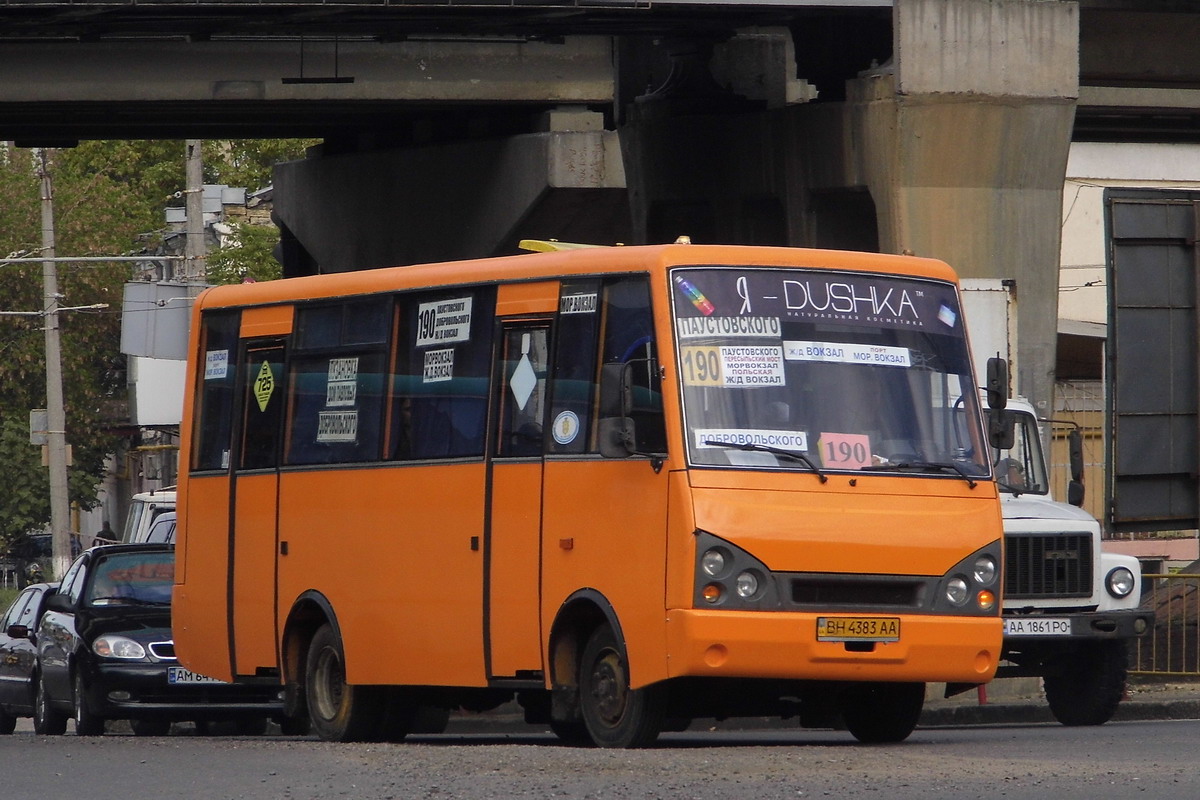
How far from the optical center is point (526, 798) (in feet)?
30.8

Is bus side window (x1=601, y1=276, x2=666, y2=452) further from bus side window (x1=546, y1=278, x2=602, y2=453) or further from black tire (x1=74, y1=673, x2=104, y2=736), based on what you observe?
black tire (x1=74, y1=673, x2=104, y2=736)

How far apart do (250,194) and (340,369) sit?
52.9m

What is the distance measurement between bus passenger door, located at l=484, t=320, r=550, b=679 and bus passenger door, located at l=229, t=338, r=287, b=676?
2.44 m

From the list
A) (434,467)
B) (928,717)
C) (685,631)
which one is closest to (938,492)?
(685,631)

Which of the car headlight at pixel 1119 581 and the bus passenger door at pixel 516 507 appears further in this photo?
the car headlight at pixel 1119 581

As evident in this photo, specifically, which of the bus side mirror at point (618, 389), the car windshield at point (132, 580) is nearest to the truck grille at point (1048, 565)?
the bus side mirror at point (618, 389)

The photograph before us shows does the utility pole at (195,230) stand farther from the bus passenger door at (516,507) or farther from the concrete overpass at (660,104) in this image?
the bus passenger door at (516,507)

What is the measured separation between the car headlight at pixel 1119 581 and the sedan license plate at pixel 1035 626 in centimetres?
59

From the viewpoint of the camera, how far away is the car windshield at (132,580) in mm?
18906

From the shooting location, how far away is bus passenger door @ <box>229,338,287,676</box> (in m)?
15.2

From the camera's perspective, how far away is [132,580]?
62.9 feet

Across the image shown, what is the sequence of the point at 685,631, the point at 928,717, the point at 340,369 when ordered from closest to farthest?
the point at 685,631 < the point at 340,369 < the point at 928,717

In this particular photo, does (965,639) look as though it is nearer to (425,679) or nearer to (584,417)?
(584,417)

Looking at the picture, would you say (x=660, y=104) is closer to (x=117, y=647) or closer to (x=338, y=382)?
(x=117, y=647)
